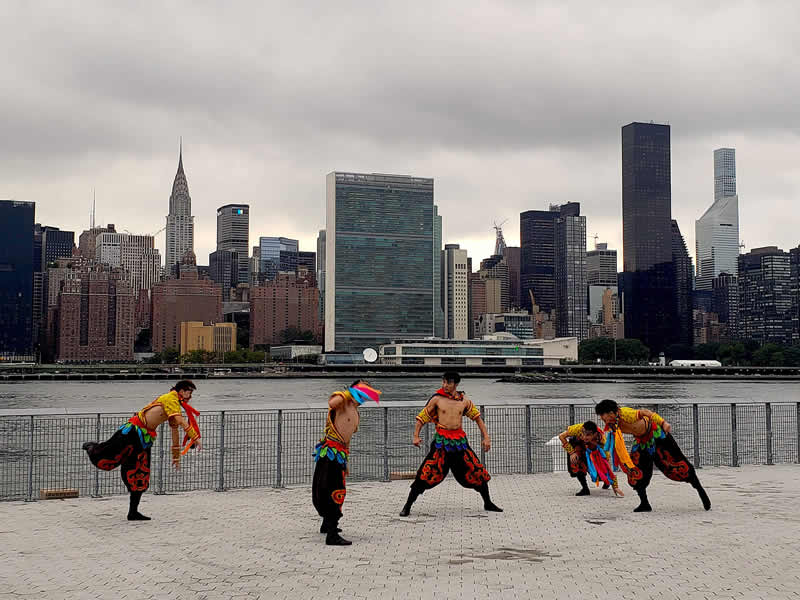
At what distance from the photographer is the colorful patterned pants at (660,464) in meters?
11.5

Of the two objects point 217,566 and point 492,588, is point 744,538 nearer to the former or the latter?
point 492,588

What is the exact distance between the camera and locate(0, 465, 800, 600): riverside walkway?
24.2 feet

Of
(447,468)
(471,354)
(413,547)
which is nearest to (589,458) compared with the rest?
(447,468)

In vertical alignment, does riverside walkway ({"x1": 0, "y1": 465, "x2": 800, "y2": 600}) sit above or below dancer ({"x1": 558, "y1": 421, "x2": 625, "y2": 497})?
below

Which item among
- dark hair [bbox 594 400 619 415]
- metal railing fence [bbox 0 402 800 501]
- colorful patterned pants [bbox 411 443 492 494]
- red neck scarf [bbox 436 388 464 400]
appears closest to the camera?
colorful patterned pants [bbox 411 443 492 494]

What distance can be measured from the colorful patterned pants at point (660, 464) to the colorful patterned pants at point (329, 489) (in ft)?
13.4

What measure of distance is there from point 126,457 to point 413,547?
13.3ft

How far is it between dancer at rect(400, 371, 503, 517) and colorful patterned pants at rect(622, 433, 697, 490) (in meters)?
1.89

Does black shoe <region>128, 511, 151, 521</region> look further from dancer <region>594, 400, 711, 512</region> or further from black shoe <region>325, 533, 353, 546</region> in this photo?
dancer <region>594, 400, 711, 512</region>

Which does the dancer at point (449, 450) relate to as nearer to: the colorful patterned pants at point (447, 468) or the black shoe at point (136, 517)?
the colorful patterned pants at point (447, 468)

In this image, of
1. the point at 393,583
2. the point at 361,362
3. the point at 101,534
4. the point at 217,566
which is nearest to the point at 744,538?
the point at 393,583

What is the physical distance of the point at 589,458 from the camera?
12805 millimetres

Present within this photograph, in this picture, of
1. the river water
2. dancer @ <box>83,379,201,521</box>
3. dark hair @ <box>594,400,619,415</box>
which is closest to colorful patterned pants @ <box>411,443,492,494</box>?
dark hair @ <box>594,400,619,415</box>

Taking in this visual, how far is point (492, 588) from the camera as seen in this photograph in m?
7.36
